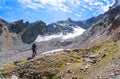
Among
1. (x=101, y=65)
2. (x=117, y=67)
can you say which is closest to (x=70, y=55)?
(x=101, y=65)

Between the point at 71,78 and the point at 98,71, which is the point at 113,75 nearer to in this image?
the point at 98,71

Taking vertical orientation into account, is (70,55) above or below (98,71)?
above

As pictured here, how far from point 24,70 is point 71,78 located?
8.34 metres

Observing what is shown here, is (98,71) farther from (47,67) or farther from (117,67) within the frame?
(47,67)

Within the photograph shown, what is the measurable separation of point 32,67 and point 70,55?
6015mm

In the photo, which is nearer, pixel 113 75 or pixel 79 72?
pixel 113 75

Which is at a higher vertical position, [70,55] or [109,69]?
[70,55]

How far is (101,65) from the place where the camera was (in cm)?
4181

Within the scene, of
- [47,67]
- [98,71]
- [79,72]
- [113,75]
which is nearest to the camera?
[113,75]

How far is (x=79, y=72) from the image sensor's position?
4328 cm

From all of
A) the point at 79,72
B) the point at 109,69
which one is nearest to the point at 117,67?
the point at 109,69

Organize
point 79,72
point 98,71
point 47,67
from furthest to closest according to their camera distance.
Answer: point 47,67
point 79,72
point 98,71

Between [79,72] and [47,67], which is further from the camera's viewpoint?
[47,67]

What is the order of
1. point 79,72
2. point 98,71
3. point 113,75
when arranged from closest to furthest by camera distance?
1. point 113,75
2. point 98,71
3. point 79,72
